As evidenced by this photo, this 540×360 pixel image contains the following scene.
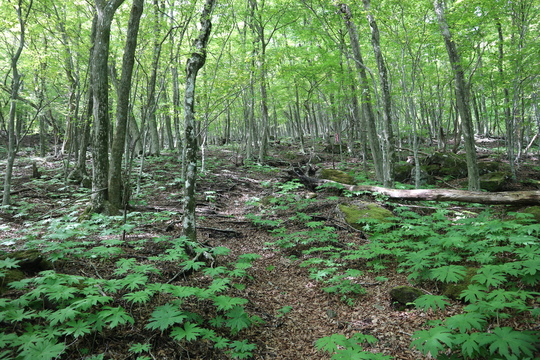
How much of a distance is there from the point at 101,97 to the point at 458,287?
8.20m

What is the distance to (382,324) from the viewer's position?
355 centimetres

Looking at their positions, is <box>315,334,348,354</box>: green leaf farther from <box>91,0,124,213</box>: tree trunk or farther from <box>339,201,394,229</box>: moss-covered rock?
<box>91,0,124,213</box>: tree trunk

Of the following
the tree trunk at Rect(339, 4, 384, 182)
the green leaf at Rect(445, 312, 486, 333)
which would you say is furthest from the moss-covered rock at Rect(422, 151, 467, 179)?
the green leaf at Rect(445, 312, 486, 333)

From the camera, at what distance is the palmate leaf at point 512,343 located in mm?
2000

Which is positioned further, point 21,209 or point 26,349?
point 21,209

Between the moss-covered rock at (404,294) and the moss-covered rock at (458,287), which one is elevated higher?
the moss-covered rock at (458,287)

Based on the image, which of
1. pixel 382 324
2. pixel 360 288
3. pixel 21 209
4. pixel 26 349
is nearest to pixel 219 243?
pixel 360 288

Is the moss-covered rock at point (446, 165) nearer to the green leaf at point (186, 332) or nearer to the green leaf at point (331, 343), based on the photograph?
the green leaf at point (331, 343)

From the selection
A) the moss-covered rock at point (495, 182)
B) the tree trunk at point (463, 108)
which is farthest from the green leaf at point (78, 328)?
the moss-covered rock at point (495, 182)

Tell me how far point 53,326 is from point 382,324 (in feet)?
11.9

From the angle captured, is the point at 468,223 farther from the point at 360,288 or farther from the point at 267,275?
the point at 267,275

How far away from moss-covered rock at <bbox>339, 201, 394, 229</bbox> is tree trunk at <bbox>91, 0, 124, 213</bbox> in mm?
6223

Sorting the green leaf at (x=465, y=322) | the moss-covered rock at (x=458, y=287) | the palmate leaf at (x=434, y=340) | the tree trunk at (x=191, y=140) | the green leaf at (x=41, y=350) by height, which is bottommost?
the moss-covered rock at (x=458, y=287)

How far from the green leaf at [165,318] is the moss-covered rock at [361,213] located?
5135 mm
